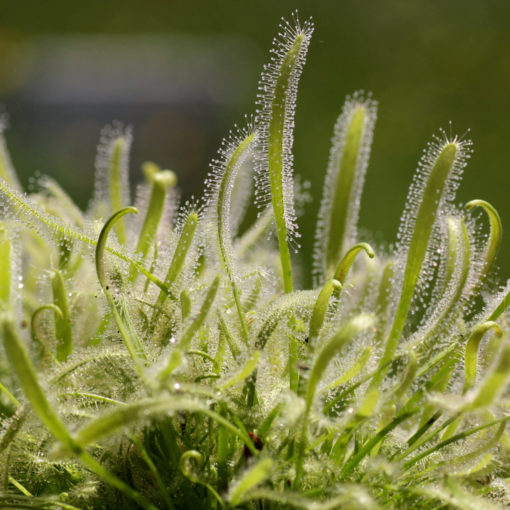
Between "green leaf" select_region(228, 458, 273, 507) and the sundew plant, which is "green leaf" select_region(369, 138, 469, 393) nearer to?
the sundew plant

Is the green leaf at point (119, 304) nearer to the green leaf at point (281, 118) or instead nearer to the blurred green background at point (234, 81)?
the green leaf at point (281, 118)

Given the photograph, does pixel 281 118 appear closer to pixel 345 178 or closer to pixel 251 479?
pixel 345 178

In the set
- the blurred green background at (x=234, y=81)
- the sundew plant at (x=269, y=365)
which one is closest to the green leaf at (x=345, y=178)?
the sundew plant at (x=269, y=365)

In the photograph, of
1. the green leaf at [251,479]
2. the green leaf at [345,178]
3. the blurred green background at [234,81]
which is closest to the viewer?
the green leaf at [251,479]

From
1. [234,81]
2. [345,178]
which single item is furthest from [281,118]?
[234,81]

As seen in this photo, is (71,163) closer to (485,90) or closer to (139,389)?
(485,90)

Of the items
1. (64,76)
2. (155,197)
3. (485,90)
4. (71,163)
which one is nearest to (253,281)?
(155,197)
